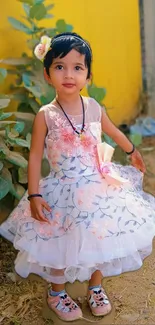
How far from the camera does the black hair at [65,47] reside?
2047 mm

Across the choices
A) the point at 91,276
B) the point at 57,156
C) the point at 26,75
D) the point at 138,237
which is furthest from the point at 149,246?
the point at 26,75

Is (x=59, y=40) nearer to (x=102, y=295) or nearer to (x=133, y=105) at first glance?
(x=102, y=295)

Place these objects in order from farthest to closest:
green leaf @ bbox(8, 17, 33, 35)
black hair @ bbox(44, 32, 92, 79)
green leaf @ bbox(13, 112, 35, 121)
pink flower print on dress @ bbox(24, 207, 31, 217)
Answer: green leaf @ bbox(8, 17, 33, 35) < green leaf @ bbox(13, 112, 35, 121) < pink flower print on dress @ bbox(24, 207, 31, 217) < black hair @ bbox(44, 32, 92, 79)

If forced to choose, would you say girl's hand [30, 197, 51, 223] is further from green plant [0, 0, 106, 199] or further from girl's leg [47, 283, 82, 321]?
green plant [0, 0, 106, 199]

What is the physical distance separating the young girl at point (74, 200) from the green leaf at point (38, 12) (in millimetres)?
868

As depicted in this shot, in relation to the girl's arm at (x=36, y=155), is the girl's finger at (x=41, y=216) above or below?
below

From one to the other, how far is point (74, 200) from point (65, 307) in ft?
1.63

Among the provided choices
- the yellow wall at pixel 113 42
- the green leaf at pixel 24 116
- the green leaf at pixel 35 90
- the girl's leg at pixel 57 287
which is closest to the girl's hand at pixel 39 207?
the girl's leg at pixel 57 287

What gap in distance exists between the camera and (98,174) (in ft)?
7.07

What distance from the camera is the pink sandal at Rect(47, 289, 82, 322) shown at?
2270 millimetres

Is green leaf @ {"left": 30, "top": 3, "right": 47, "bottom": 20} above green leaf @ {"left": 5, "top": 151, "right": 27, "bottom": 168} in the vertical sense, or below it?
above

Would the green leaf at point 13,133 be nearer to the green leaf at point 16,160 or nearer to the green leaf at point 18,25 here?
the green leaf at point 16,160

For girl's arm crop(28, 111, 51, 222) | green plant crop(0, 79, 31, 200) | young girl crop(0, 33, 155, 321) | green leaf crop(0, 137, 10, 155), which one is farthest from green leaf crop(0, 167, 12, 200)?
girl's arm crop(28, 111, 51, 222)

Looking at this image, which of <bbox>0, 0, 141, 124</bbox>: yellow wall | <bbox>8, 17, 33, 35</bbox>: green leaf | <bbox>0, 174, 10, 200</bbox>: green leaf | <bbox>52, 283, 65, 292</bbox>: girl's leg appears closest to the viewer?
<bbox>52, 283, 65, 292</bbox>: girl's leg
